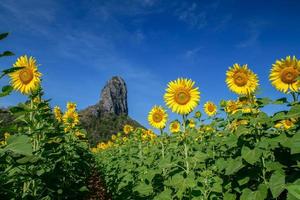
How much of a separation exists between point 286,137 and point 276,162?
357mm

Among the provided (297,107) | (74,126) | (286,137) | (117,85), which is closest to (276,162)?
(286,137)

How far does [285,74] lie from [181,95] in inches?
66.9

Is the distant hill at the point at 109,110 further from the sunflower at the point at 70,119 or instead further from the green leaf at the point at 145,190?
the green leaf at the point at 145,190

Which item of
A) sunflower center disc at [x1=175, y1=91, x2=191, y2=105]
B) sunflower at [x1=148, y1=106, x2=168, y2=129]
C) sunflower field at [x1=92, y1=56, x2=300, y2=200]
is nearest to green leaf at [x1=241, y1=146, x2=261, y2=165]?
sunflower field at [x1=92, y1=56, x2=300, y2=200]

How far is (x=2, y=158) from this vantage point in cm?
356

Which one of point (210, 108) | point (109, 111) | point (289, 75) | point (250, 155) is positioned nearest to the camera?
point (250, 155)

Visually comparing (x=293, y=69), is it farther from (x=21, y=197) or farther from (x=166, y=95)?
(x=21, y=197)

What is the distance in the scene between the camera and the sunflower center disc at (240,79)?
5.97 m

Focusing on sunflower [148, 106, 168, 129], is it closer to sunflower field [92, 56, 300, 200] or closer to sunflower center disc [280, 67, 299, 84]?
sunflower field [92, 56, 300, 200]

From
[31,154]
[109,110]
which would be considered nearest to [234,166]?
[31,154]

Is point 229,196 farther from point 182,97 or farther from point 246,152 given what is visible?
point 182,97

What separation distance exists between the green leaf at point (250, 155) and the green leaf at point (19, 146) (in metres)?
2.46

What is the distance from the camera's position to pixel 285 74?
5.63 metres

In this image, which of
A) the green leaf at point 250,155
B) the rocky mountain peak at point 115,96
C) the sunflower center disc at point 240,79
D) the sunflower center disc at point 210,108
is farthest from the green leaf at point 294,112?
the rocky mountain peak at point 115,96
